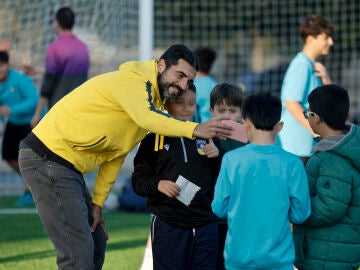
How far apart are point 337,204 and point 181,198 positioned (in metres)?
0.93

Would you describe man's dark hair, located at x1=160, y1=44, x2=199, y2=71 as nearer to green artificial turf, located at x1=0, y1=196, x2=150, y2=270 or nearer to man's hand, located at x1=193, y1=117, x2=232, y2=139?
man's hand, located at x1=193, y1=117, x2=232, y2=139

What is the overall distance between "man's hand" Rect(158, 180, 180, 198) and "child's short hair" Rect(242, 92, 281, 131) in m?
0.68

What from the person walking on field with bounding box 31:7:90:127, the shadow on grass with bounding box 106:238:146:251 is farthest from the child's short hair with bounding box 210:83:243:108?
the person walking on field with bounding box 31:7:90:127

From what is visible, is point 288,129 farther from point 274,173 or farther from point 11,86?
point 11,86

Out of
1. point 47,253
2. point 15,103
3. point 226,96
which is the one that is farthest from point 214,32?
point 226,96

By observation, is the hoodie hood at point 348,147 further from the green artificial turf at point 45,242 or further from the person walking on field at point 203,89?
the person walking on field at point 203,89

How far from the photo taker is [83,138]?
455 centimetres

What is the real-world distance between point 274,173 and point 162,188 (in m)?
0.78

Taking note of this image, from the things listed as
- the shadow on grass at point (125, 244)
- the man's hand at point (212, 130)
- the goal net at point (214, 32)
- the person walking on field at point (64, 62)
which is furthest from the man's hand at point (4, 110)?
the man's hand at point (212, 130)

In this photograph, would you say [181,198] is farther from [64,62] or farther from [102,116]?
[64,62]

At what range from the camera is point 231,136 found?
420cm

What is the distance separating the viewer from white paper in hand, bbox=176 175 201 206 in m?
4.69

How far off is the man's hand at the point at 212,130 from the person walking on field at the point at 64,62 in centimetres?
543

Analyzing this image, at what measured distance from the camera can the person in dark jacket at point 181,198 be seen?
4719mm
